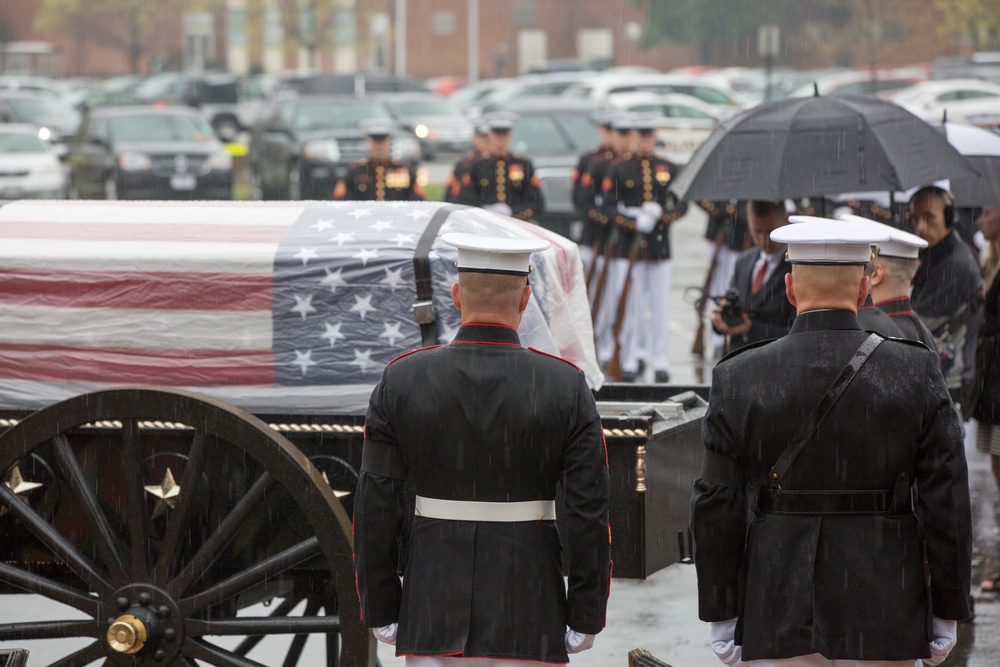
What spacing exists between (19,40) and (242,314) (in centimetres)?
6013

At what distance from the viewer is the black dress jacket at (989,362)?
5.82 metres

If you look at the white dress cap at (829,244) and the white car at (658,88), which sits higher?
the white car at (658,88)

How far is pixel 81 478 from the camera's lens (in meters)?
4.01

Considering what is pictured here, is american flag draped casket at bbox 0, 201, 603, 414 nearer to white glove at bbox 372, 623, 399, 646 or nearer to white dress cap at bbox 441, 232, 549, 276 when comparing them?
white dress cap at bbox 441, 232, 549, 276

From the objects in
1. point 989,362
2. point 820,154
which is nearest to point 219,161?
point 820,154

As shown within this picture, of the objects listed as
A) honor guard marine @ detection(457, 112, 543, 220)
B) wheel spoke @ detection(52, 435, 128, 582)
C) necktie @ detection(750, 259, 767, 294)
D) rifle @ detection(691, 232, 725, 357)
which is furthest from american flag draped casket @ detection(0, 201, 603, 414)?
honor guard marine @ detection(457, 112, 543, 220)

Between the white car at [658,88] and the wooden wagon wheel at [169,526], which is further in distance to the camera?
the white car at [658,88]

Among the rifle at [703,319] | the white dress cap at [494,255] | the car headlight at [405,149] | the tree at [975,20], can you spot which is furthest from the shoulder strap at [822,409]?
the tree at [975,20]

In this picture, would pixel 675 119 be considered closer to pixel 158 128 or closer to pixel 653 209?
pixel 158 128

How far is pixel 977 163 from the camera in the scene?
25.9 feet

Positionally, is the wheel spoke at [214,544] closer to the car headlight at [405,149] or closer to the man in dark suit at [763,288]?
the man in dark suit at [763,288]

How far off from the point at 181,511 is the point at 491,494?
100 centimetres

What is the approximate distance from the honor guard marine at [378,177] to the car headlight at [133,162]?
10058 millimetres

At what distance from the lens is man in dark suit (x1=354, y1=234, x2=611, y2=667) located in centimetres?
335
